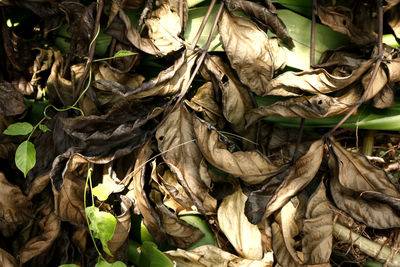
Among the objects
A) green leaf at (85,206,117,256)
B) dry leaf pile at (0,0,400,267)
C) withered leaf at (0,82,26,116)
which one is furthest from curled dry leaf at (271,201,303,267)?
withered leaf at (0,82,26,116)

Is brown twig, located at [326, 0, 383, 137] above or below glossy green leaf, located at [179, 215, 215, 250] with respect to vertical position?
above

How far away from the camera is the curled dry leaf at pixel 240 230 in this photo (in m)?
0.92

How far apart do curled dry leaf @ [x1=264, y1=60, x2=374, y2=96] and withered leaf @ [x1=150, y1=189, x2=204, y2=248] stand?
35 centimetres

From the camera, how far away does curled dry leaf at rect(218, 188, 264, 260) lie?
0.92m

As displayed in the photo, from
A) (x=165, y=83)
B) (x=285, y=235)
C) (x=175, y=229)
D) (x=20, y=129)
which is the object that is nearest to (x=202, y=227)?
(x=175, y=229)

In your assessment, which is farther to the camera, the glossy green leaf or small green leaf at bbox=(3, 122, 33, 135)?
the glossy green leaf

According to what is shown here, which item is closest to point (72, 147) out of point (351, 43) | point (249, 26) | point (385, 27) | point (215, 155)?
point (215, 155)

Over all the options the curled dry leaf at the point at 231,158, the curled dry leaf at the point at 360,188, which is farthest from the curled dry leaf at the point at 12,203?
the curled dry leaf at the point at 360,188

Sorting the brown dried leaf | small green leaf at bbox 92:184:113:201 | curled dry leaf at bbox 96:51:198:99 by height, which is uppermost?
curled dry leaf at bbox 96:51:198:99

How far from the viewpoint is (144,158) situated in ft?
3.05

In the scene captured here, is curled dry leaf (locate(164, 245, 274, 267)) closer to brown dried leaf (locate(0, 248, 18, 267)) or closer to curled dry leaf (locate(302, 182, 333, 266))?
curled dry leaf (locate(302, 182, 333, 266))

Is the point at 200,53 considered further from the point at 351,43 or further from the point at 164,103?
the point at 351,43

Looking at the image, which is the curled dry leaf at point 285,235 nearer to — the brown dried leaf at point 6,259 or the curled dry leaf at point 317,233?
the curled dry leaf at point 317,233

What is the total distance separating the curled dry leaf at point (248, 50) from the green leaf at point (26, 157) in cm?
47
